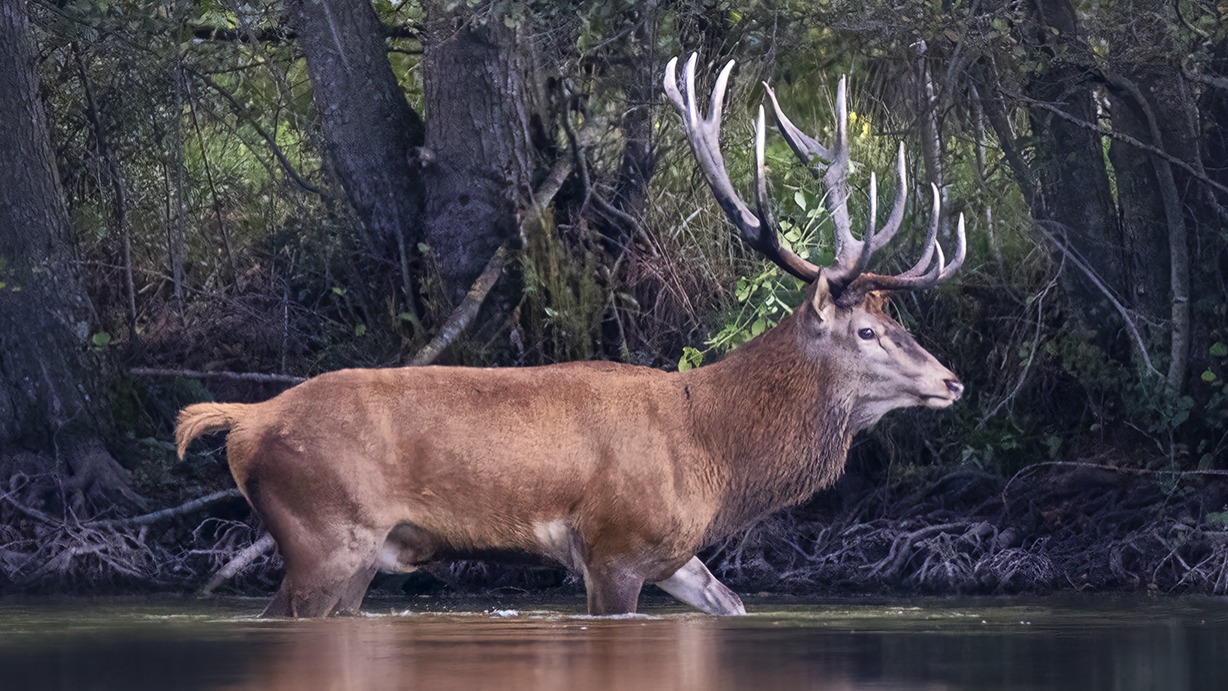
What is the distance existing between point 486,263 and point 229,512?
2.24 metres

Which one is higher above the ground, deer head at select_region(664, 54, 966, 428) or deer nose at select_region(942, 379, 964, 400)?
deer head at select_region(664, 54, 966, 428)

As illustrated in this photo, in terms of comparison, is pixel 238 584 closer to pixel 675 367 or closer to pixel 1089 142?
pixel 675 367

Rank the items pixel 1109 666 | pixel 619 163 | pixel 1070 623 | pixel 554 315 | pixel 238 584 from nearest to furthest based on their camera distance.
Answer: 1. pixel 1109 666
2. pixel 1070 623
3. pixel 238 584
4. pixel 554 315
5. pixel 619 163

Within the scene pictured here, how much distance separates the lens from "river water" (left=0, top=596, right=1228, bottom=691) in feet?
21.3

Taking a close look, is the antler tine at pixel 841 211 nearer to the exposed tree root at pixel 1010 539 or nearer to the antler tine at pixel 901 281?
the antler tine at pixel 901 281

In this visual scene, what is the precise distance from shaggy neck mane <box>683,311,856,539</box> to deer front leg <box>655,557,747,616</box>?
0.96ft

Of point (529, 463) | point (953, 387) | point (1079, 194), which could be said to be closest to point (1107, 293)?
point (1079, 194)

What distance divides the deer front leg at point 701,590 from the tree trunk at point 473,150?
344 centimetres

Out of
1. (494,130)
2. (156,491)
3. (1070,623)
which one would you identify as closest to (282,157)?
(494,130)

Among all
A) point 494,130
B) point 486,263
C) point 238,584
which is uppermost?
point 494,130

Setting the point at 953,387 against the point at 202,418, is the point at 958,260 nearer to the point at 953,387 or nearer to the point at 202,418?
the point at 953,387

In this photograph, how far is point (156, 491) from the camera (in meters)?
12.0

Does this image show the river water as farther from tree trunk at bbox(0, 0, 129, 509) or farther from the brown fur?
tree trunk at bbox(0, 0, 129, 509)

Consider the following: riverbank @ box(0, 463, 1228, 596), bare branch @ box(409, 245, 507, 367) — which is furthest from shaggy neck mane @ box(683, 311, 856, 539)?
bare branch @ box(409, 245, 507, 367)
